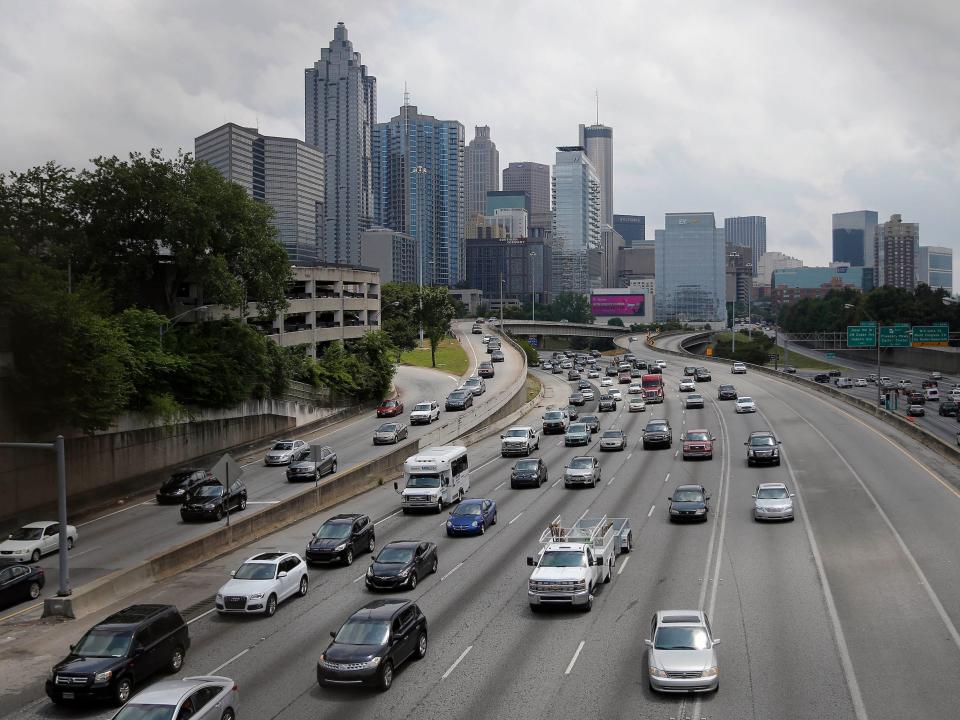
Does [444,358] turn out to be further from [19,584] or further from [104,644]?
[104,644]

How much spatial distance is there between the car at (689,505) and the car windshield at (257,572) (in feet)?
57.4

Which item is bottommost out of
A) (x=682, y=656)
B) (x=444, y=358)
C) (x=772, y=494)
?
(x=772, y=494)

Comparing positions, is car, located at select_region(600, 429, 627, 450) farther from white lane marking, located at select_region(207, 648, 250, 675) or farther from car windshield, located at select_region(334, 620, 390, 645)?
car windshield, located at select_region(334, 620, 390, 645)

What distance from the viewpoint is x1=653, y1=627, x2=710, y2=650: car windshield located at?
811 inches

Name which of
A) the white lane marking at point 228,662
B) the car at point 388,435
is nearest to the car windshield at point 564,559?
the white lane marking at point 228,662

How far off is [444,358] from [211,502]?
8057 cm

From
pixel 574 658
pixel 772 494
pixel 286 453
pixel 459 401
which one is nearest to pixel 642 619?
pixel 574 658

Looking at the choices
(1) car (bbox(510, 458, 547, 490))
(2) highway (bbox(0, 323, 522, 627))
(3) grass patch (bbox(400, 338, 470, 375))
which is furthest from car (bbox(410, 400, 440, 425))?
(3) grass patch (bbox(400, 338, 470, 375))

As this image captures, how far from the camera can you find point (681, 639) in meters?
20.8

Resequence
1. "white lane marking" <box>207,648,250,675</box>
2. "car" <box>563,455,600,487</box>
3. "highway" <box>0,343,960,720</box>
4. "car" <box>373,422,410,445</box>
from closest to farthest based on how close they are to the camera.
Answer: "highway" <box>0,343,960,720</box> < "white lane marking" <box>207,648,250,675</box> < "car" <box>563,455,600,487</box> < "car" <box>373,422,410,445</box>

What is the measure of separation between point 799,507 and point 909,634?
58.1ft

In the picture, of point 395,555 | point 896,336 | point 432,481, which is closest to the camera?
point 395,555

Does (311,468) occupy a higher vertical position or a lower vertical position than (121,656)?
lower

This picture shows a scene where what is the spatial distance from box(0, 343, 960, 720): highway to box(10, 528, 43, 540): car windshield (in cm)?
845
